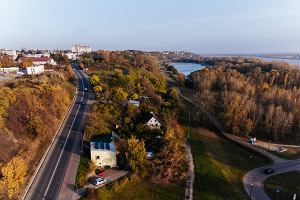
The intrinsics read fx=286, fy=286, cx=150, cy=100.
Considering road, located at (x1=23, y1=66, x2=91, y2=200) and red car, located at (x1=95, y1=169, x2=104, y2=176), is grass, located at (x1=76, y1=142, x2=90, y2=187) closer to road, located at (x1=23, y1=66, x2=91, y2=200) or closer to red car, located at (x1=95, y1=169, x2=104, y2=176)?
road, located at (x1=23, y1=66, x2=91, y2=200)

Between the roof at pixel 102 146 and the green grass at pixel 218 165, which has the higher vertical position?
the roof at pixel 102 146

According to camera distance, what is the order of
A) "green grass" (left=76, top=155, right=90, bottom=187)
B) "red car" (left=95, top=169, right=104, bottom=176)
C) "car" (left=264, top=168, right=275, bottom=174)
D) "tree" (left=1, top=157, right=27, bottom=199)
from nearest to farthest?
"tree" (left=1, top=157, right=27, bottom=199), "green grass" (left=76, top=155, right=90, bottom=187), "red car" (left=95, top=169, right=104, bottom=176), "car" (left=264, top=168, right=275, bottom=174)

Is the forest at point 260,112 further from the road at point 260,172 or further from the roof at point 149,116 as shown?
the roof at point 149,116

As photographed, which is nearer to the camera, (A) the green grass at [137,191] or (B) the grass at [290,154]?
(A) the green grass at [137,191]

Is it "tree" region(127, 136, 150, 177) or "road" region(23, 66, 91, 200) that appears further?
"tree" region(127, 136, 150, 177)

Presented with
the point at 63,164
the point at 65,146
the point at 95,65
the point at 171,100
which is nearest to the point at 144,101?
the point at 171,100

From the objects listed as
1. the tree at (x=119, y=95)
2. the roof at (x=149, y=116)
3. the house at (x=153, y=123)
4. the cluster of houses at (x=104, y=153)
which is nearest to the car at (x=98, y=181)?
the cluster of houses at (x=104, y=153)

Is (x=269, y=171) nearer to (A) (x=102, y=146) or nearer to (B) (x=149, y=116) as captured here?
(B) (x=149, y=116)

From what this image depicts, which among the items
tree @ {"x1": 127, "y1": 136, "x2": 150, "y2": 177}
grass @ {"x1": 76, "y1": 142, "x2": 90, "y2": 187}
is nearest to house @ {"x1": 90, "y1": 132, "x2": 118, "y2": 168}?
grass @ {"x1": 76, "y1": 142, "x2": 90, "y2": 187}

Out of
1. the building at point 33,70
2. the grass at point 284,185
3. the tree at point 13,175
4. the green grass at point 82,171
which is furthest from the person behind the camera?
the building at point 33,70
